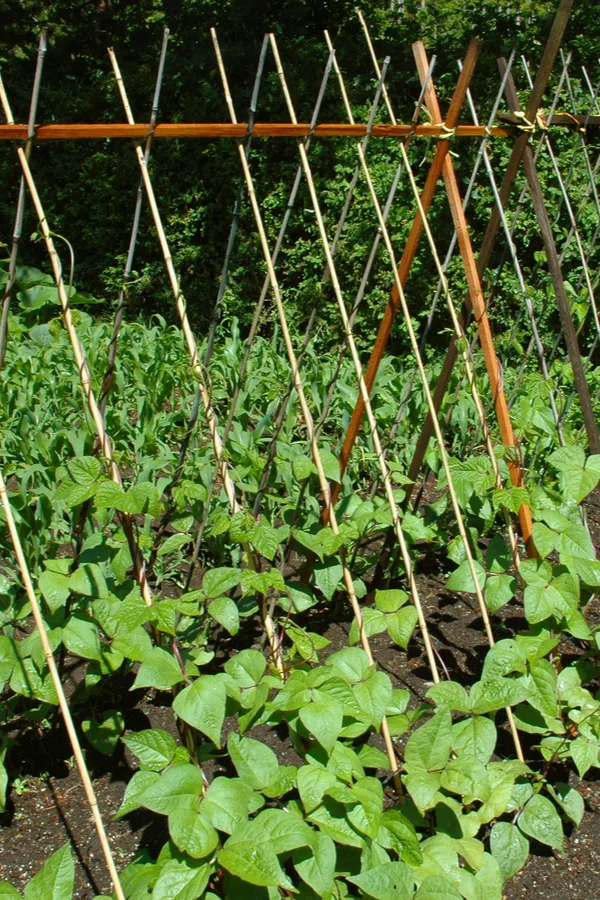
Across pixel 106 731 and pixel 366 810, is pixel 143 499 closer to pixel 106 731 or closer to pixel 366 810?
pixel 106 731

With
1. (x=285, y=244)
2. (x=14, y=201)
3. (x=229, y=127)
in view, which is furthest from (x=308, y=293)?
(x=229, y=127)

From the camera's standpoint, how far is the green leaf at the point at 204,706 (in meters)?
1.50

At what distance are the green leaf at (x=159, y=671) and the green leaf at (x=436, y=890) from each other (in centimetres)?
62

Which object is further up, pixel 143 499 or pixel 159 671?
pixel 143 499

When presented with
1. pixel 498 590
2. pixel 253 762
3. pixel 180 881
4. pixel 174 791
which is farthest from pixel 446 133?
pixel 180 881

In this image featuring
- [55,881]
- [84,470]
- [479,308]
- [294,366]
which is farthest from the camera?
[479,308]

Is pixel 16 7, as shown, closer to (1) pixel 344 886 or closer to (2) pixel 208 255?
(2) pixel 208 255

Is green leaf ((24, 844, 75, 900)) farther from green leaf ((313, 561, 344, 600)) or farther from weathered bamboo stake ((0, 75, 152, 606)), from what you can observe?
green leaf ((313, 561, 344, 600))

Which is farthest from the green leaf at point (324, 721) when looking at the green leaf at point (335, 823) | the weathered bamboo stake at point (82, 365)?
the weathered bamboo stake at point (82, 365)

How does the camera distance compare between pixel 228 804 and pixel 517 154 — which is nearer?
pixel 228 804

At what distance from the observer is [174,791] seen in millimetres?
1447

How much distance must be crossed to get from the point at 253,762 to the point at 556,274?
173 centimetres

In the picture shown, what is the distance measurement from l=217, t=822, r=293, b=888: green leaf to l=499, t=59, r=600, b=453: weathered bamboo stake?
5.50ft

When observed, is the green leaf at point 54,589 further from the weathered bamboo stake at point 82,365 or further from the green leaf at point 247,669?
the green leaf at point 247,669
